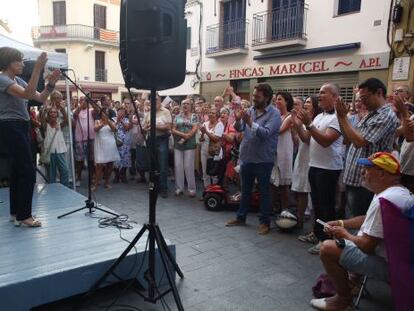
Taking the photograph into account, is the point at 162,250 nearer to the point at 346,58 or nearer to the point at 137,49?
the point at 137,49

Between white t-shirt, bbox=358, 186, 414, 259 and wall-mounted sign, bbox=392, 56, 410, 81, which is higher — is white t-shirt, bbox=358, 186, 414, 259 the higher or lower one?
the lower one

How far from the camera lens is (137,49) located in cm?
255

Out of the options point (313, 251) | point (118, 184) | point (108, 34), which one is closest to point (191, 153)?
point (118, 184)

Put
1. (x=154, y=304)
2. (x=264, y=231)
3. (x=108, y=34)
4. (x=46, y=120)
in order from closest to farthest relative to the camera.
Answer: (x=154, y=304) → (x=264, y=231) → (x=46, y=120) → (x=108, y=34)

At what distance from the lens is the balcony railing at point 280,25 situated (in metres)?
11.8

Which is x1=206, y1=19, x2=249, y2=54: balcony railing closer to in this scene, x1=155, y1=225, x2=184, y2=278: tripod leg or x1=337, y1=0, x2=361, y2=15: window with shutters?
x1=337, y1=0, x2=361, y2=15: window with shutters

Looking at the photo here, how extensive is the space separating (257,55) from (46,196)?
10.4 metres

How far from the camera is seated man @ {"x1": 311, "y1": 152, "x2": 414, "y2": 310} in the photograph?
2.32 metres

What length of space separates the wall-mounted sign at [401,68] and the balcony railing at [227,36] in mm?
5867

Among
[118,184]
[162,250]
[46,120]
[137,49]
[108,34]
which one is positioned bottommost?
[118,184]

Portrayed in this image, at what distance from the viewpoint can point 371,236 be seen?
2.36 m

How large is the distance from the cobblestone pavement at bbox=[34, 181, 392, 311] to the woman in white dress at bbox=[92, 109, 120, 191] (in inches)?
71.4

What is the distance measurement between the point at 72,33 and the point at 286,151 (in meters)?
25.9

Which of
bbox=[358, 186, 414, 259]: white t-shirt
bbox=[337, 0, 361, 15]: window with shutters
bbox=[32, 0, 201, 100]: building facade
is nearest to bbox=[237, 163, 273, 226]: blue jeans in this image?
bbox=[358, 186, 414, 259]: white t-shirt
